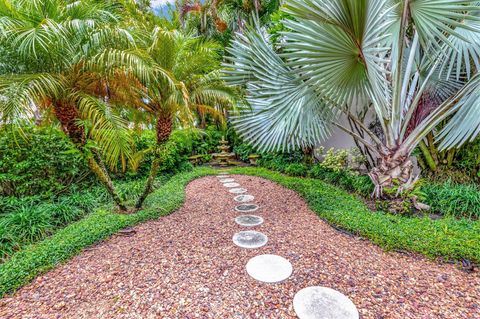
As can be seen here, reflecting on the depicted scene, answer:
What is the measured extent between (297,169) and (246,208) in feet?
10.4

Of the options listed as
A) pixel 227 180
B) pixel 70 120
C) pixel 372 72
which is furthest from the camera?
pixel 227 180

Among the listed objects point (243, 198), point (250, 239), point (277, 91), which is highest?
point (277, 91)

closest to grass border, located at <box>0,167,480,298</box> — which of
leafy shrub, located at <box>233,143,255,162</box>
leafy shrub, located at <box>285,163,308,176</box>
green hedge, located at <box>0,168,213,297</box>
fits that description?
green hedge, located at <box>0,168,213,297</box>

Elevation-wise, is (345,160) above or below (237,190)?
above

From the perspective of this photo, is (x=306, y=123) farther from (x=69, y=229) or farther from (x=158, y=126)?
(x=69, y=229)

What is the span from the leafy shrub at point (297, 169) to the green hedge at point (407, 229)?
8.33 ft

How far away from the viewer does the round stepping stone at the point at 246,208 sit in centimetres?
406

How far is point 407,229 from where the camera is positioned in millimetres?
2959

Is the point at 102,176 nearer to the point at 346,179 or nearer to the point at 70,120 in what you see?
the point at 70,120

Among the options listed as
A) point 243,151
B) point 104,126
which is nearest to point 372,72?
point 104,126

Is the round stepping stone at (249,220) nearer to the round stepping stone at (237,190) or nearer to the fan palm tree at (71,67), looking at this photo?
the round stepping stone at (237,190)

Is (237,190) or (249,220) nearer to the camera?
(249,220)

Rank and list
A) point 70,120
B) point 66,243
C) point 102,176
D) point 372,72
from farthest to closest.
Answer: point 102,176, point 70,120, point 66,243, point 372,72

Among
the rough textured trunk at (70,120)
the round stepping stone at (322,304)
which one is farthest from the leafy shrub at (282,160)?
the rough textured trunk at (70,120)
